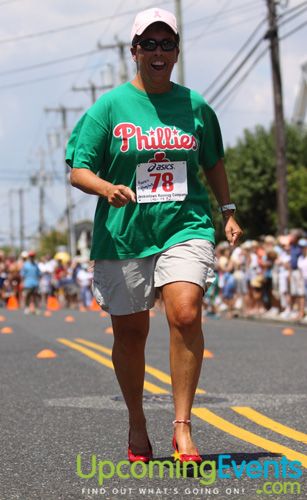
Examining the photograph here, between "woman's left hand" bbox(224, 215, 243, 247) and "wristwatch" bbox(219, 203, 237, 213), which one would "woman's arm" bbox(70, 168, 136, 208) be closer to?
"woman's left hand" bbox(224, 215, 243, 247)

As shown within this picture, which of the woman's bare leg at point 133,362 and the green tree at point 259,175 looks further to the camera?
the green tree at point 259,175

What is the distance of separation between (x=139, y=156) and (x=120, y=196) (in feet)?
1.37

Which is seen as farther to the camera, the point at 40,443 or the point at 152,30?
the point at 40,443

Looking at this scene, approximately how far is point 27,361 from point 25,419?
5.06m

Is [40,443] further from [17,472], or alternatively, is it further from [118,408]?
[118,408]

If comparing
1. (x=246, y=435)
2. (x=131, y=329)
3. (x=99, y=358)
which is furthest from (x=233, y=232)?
(x=99, y=358)

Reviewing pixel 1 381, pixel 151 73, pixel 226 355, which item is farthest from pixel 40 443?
pixel 226 355

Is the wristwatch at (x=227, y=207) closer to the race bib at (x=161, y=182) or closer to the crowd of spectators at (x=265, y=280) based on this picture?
the race bib at (x=161, y=182)

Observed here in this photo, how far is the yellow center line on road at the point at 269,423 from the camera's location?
697cm

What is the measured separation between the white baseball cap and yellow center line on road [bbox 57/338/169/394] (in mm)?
4347

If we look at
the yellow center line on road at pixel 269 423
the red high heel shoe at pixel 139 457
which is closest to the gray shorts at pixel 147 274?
the red high heel shoe at pixel 139 457

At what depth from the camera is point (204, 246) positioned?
5820mm

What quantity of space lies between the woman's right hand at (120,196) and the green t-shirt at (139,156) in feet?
1.11

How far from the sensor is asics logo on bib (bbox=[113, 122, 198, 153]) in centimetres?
578
